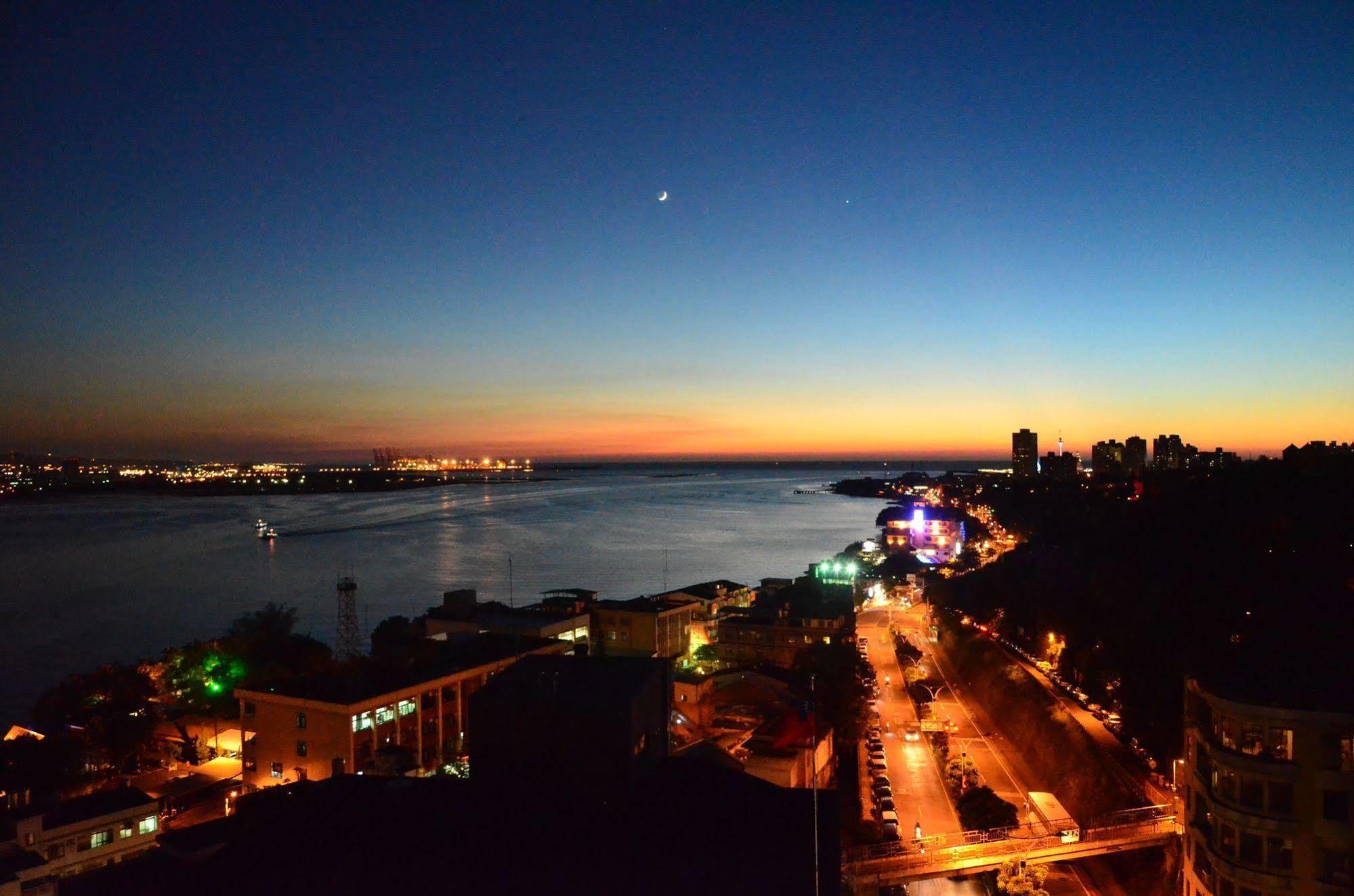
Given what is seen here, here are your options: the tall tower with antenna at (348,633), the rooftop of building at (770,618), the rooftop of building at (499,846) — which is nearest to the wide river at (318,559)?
the tall tower with antenna at (348,633)

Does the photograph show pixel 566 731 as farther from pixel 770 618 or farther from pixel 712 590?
pixel 712 590

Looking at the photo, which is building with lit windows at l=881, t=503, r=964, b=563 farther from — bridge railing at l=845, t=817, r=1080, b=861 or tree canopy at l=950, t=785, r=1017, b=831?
bridge railing at l=845, t=817, r=1080, b=861

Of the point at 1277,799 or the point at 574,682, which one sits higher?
the point at 574,682

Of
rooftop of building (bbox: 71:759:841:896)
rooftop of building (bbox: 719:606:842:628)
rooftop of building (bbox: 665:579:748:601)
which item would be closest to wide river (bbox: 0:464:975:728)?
rooftop of building (bbox: 665:579:748:601)

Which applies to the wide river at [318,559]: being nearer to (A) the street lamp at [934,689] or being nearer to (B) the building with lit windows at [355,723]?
(B) the building with lit windows at [355,723]

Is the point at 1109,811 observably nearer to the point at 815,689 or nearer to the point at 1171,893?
the point at 1171,893

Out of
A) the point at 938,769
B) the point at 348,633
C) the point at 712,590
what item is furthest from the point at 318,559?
the point at 938,769
